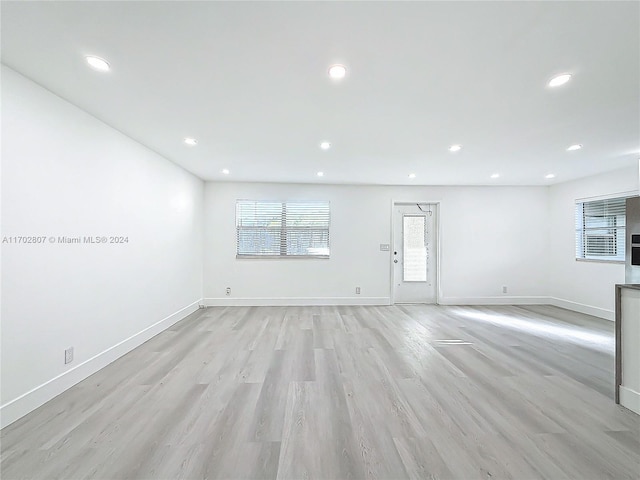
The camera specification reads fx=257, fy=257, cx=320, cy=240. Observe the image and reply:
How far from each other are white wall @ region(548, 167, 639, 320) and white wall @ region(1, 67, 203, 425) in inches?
284

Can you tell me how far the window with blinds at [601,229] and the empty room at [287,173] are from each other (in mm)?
53

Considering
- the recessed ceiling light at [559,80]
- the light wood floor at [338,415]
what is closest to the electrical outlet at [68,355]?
the light wood floor at [338,415]

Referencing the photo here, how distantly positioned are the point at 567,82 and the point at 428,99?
0.97 metres

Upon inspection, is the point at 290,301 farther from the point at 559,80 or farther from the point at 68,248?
the point at 559,80

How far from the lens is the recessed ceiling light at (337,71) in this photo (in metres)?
1.76

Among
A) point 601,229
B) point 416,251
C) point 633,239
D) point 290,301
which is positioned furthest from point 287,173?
point 601,229

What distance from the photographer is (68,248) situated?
2.28 metres

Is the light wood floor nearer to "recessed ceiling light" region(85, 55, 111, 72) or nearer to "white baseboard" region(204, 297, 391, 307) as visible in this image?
"white baseboard" region(204, 297, 391, 307)

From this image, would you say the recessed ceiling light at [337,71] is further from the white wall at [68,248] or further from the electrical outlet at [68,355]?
the electrical outlet at [68,355]

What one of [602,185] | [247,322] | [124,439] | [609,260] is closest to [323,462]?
[124,439]

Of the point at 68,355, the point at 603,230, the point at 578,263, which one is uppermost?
the point at 603,230

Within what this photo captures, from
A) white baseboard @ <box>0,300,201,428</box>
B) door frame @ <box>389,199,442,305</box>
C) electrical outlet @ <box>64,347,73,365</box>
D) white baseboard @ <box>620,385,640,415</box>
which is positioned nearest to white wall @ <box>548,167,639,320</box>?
door frame @ <box>389,199,442,305</box>

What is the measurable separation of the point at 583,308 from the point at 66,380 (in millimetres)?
7540

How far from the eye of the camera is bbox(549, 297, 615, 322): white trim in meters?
4.36
